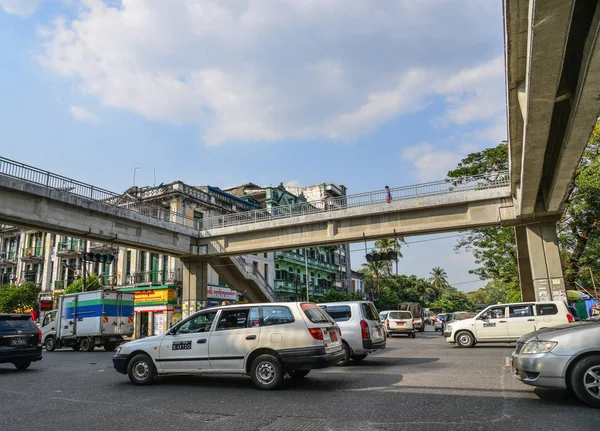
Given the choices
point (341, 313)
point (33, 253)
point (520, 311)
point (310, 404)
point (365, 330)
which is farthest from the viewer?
point (33, 253)

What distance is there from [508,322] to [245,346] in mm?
11473

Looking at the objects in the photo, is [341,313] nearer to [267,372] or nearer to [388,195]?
[267,372]

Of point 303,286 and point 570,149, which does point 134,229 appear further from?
point 303,286

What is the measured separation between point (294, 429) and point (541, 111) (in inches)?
353

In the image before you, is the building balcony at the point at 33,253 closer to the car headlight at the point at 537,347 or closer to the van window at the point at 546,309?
the van window at the point at 546,309

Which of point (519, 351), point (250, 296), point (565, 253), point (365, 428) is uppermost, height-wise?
point (565, 253)

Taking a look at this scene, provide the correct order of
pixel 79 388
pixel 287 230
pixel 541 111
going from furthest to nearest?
1. pixel 287 230
2. pixel 541 111
3. pixel 79 388

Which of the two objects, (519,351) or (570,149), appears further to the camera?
(570,149)

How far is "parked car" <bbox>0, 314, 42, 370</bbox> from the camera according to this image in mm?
12359

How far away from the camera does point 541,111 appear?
33.7 ft

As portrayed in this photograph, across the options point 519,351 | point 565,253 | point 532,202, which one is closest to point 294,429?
point 519,351

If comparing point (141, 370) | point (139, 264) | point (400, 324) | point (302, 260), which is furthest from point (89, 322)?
point (302, 260)

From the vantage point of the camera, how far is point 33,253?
4338cm

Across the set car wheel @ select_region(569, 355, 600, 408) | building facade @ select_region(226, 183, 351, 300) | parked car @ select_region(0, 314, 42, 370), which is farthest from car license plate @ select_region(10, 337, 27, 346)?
building facade @ select_region(226, 183, 351, 300)
